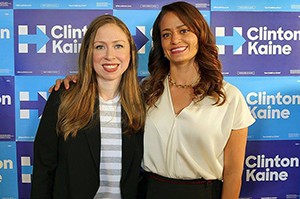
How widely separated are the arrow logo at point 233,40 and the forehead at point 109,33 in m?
0.72

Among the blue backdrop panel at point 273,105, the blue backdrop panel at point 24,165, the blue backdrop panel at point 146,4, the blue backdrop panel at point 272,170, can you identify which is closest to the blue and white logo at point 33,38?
the blue backdrop panel at point 146,4

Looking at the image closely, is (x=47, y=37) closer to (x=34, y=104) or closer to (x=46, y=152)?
(x=34, y=104)

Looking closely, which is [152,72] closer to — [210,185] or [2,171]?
[210,185]

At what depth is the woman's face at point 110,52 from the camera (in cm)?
157

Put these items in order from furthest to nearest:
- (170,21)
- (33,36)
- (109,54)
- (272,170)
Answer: (272,170) < (33,36) < (170,21) < (109,54)

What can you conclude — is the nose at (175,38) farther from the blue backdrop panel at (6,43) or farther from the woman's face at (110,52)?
the blue backdrop panel at (6,43)

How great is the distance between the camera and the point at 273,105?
215cm

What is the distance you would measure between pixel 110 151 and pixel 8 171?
2.78ft

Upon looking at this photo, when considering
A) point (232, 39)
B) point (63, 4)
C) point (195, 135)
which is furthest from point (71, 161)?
point (232, 39)

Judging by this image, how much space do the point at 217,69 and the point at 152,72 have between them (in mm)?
320

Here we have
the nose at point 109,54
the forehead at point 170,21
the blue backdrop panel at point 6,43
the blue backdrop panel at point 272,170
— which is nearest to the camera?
Result: the nose at point 109,54

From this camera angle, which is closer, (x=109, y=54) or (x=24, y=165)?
(x=109, y=54)

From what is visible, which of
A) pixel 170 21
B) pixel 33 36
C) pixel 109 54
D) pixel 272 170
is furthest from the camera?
pixel 272 170

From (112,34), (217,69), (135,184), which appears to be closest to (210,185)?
(135,184)
